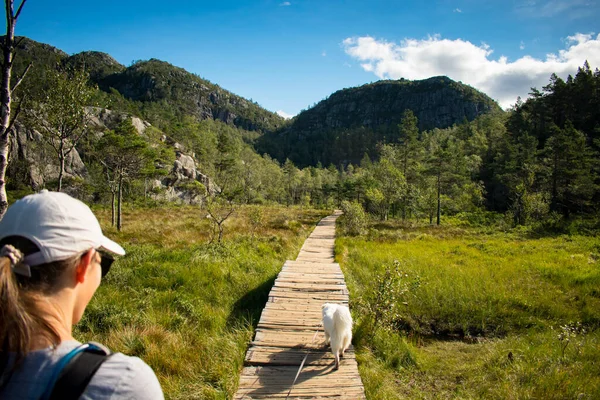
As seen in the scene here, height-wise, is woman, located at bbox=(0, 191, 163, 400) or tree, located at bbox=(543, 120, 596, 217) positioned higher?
tree, located at bbox=(543, 120, 596, 217)

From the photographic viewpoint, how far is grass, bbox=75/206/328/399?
448 centimetres

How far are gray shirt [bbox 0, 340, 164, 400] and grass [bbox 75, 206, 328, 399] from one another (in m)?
3.57

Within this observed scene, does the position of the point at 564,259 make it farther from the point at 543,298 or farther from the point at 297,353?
the point at 297,353

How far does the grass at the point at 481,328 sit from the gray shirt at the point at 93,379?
4265 mm

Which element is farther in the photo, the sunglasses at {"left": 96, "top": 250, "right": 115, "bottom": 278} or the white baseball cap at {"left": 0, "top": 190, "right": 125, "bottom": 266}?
the sunglasses at {"left": 96, "top": 250, "right": 115, "bottom": 278}

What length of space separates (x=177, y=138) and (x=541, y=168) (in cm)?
7755

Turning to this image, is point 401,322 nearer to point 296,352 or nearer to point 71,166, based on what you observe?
point 296,352

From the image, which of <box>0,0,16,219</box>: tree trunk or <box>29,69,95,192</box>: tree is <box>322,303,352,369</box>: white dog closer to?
<box>0,0,16,219</box>: tree trunk

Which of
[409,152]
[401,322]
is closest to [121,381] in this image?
[401,322]

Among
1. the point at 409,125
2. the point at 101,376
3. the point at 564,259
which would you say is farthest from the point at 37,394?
the point at 409,125

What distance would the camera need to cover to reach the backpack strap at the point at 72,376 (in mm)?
906

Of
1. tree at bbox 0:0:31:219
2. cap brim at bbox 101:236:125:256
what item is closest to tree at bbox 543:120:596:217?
cap brim at bbox 101:236:125:256

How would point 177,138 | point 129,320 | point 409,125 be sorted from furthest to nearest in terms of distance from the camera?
point 177,138 → point 409,125 → point 129,320

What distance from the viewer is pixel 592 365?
5.37 metres
